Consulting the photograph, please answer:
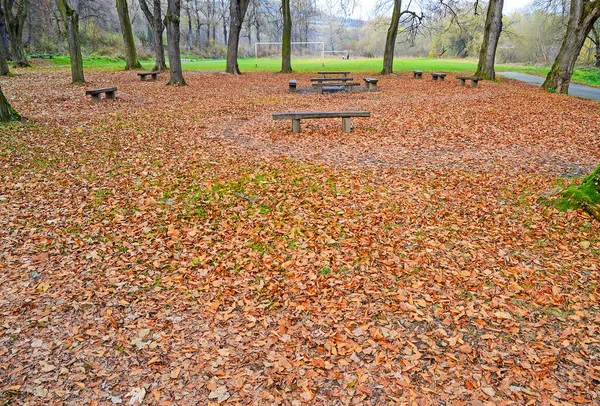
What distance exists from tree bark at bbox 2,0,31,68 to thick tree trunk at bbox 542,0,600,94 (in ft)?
83.6

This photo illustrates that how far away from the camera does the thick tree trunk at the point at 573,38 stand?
44.3ft

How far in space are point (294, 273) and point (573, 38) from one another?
15119 millimetres

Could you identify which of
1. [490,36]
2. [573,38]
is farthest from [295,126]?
[490,36]

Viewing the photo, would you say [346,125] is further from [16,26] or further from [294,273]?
[16,26]

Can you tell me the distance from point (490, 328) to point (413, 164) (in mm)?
4111

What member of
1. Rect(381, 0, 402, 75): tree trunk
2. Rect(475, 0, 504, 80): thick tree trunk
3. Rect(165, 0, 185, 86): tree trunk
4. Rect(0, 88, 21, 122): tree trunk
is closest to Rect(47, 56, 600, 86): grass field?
Rect(381, 0, 402, 75): tree trunk

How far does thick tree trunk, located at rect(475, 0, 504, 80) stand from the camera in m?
18.2

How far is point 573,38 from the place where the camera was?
1405 cm

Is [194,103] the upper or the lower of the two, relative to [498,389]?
upper

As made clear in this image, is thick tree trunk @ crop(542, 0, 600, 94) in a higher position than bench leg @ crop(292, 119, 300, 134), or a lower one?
higher

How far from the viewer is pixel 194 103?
13.2 m

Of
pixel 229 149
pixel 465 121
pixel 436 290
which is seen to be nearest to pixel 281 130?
pixel 229 149

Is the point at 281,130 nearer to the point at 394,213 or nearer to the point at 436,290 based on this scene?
the point at 394,213

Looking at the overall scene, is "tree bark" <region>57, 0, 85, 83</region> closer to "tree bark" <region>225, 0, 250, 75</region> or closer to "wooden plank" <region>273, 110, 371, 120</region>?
"tree bark" <region>225, 0, 250, 75</region>
